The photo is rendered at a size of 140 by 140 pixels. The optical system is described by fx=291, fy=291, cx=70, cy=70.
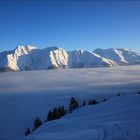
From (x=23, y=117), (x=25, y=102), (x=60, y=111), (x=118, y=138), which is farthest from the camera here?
(x=25, y=102)

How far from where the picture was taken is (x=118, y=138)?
2838 cm

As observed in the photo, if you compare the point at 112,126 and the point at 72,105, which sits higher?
the point at 112,126

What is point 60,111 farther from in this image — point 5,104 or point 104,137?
point 5,104

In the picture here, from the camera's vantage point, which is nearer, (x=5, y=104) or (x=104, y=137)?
(x=104, y=137)

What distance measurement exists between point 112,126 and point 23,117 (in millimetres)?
101077

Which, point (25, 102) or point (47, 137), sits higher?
point (47, 137)

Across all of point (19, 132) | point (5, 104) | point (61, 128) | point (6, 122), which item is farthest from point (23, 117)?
point (61, 128)

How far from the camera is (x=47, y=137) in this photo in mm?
33656

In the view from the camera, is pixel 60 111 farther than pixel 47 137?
Yes

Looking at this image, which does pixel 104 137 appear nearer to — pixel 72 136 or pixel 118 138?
pixel 118 138

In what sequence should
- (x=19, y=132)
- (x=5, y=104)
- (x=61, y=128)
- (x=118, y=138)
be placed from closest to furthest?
(x=118, y=138), (x=61, y=128), (x=19, y=132), (x=5, y=104)

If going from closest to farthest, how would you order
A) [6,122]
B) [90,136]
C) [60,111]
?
1. [90,136]
2. [60,111]
3. [6,122]

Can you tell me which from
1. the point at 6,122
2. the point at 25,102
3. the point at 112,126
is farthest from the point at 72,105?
the point at 25,102

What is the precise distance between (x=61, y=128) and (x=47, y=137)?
6.20 m
